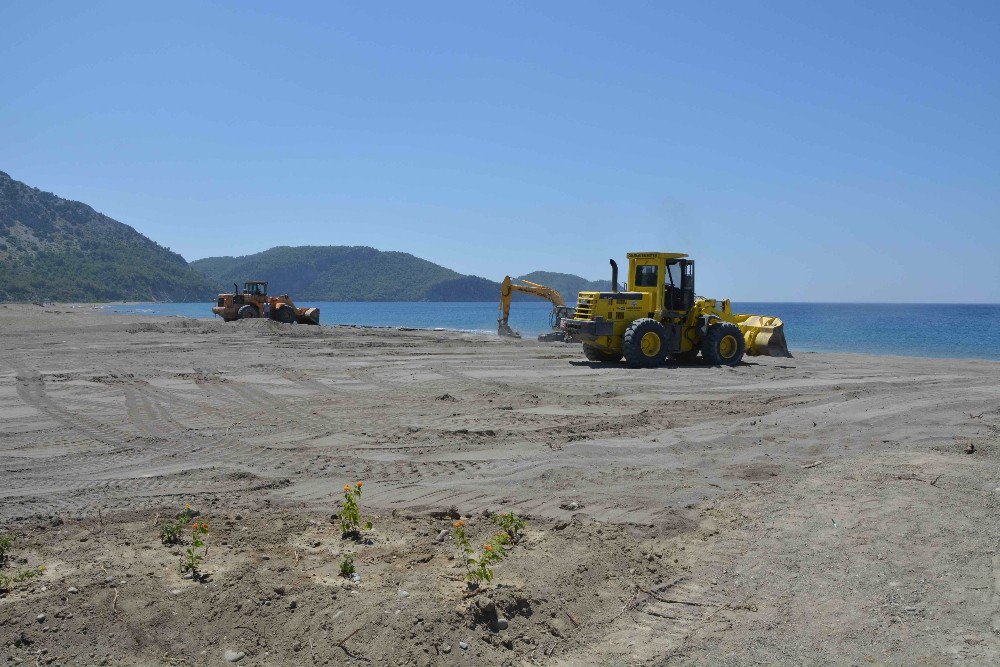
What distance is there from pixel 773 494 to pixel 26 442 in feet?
29.2

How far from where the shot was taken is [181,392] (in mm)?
13391

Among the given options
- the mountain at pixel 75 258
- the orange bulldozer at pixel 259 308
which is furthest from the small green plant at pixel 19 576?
the mountain at pixel 75 258

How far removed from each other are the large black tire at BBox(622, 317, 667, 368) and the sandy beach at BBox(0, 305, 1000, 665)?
4957 mm

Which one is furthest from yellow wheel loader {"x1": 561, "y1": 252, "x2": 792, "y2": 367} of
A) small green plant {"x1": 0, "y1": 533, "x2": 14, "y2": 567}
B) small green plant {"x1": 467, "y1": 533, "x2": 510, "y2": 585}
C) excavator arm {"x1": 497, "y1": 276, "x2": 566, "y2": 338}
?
small green plant {"x1": 0, "y1": 533, "x2": 14, "y2": 567}

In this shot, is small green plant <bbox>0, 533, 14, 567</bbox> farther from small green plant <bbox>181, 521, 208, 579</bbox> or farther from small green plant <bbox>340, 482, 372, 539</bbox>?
small green plant <bbox>340, 482, 372, 539</bbox>

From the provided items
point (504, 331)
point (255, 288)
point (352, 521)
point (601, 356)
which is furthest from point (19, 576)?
point (255, 288)

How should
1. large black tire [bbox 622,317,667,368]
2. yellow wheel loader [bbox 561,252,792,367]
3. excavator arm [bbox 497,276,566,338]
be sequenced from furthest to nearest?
excavator arm [bbox 497,276,566,338] < yellow wheel loader [bbox 561,252,792,367] < large black tire [bbox 622,317,667,368]

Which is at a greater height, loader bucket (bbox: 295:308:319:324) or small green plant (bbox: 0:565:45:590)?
loader bucket (bbox: 295:308:319:324)

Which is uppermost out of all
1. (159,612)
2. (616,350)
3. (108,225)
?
(108,225)

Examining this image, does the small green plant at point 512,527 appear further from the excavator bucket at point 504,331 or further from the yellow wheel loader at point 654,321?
the excavator bucket at point 504,331

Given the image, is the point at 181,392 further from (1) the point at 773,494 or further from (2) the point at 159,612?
(1) the point at 773,494

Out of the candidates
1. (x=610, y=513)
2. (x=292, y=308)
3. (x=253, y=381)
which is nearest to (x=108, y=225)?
(x=292, y=308)

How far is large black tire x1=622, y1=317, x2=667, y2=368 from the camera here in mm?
18109

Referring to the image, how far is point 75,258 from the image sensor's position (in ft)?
417
